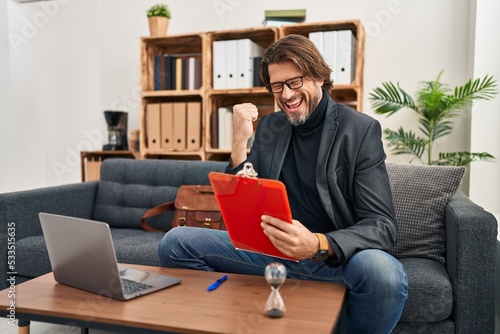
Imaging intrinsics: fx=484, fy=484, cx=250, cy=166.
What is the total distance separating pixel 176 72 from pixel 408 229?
2.15 metres

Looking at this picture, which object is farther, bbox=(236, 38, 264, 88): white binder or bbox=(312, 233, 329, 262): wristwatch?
bbox=(236, 38, 264, 88): white binder

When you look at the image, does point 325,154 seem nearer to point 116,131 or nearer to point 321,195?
point 321,195

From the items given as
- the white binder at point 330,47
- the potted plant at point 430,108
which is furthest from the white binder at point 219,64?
the potted plant at point 430,108

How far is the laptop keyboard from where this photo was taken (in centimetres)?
122

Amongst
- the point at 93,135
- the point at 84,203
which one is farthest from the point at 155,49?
the point at 84,203

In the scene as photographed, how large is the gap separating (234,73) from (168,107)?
21.1 inches

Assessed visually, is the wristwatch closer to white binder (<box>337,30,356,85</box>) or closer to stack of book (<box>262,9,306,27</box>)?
white binder (<box>337,30,356,85</box>)

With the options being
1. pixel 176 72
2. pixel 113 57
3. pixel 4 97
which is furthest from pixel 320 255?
pixel 4 97

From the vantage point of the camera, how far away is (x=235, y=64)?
3258 mm

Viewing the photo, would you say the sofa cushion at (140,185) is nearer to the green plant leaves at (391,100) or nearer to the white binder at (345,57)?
the white binder at (345,57)

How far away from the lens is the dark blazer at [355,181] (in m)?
1.41

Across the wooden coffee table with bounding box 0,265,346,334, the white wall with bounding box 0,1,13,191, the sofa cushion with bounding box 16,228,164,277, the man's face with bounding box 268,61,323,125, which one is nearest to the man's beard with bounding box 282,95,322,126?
the man's face with bounding box 268,61,323,125

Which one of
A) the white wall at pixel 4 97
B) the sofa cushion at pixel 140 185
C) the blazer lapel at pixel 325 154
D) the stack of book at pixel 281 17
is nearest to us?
the blazer lapel at pixel 325 154

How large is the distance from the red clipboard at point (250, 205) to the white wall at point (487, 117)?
2039 millimetres
